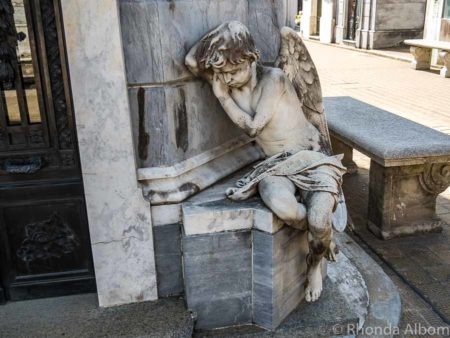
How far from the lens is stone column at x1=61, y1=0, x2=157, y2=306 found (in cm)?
243

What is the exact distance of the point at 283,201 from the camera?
258 centimetres

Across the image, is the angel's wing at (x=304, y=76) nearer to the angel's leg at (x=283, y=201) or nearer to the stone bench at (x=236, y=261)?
the angel's leg at (x=283, y=201)

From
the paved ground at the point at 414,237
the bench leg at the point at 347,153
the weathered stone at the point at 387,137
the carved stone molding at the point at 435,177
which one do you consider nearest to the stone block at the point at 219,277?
the paved ground at the point at 414,237

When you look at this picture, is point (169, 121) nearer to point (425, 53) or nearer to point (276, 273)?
point (276, 273)

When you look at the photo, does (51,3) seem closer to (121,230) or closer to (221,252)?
(121,230)

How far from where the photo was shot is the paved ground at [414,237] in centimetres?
340

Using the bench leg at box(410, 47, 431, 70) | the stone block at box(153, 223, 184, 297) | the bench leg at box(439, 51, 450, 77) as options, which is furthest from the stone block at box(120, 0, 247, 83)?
the bench leg at box(410, 47, 431, 70)

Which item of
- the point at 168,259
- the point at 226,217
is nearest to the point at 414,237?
the point at 226,217

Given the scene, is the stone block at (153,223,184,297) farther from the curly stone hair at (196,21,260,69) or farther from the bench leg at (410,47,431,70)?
the bench leg at (410,47,431,70)

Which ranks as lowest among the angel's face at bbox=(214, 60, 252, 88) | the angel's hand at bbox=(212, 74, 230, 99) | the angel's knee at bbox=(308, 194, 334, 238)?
the angel's knee at bbox=(308, 194, 334, 238)

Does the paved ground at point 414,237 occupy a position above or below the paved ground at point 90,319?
below

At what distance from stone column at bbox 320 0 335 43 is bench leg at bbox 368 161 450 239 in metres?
19.9

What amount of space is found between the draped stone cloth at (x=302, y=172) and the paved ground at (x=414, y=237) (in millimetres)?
1152

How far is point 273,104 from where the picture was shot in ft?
9.21
